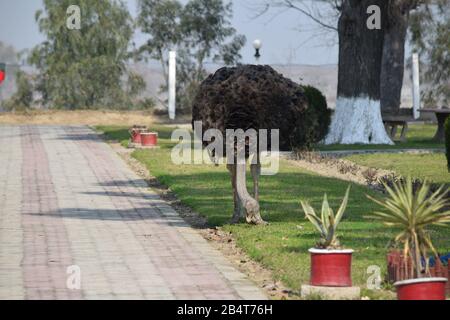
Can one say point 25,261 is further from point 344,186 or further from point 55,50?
point 55,50

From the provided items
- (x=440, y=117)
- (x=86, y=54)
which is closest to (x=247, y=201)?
(x=440, y=117)

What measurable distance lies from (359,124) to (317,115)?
1.77 meters

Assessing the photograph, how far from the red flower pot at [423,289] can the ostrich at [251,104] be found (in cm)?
583

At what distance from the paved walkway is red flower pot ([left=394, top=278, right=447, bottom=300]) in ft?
5.41

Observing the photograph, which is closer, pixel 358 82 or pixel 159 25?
pixel 358 82

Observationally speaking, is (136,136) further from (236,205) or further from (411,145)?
(236,205)

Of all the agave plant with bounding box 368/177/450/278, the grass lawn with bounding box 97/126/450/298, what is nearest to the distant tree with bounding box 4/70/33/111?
the grass lawn with bounding box 97/126/450/298

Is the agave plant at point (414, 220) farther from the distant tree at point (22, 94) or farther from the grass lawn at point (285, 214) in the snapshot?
the distant tree at point (22, 94)

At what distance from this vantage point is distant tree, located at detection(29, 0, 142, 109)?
56688 millimetres

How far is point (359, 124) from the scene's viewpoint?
3297 centimetres

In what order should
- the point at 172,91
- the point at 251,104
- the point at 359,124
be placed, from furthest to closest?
the point at 172,91, the point at 359,124, the point at 251,104

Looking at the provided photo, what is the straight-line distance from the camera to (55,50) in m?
57.8

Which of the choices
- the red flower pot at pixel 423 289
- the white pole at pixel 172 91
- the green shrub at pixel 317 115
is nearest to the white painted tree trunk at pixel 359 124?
the green shrub at pixel 317 115

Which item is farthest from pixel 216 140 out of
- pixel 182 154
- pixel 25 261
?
pixel 182 154
